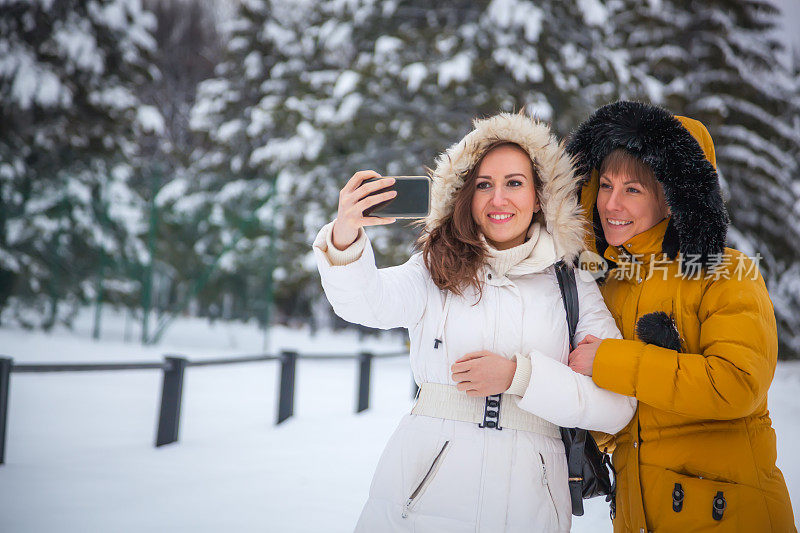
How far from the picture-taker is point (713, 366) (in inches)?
73.4

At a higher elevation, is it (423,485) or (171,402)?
(423,485)

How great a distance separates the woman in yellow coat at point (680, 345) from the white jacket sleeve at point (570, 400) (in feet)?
0.21

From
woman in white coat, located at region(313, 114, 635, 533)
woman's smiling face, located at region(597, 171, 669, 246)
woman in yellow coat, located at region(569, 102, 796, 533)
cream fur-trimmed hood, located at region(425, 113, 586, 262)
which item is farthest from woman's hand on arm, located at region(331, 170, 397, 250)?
woman's smiling face, located at region(597, 171, 669, 246)

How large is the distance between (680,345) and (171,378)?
14.9ft

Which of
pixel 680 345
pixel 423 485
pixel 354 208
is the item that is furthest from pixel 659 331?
pixel 354 208

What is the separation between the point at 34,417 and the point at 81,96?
1001 centimetres

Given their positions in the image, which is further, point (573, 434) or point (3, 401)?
point (3, 401)

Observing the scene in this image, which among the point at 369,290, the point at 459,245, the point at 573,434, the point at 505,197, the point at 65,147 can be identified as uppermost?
the point at 65,147

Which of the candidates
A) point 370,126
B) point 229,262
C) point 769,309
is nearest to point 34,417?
point 229,262

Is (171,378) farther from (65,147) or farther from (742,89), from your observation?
(742,89)

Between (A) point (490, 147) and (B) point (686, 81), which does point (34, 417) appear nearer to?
(A) point (490, 147)

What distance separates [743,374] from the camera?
6.04 feet

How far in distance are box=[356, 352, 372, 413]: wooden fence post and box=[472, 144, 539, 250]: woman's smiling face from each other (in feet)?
18.9

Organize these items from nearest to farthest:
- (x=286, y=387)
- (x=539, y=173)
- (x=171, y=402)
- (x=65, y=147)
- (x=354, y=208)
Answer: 1. (x=354, y=208)
2. (x=539, y=173)
3. (x=171, y=402)
4. (x=286, y=387)
5. (x=65, y=147)
